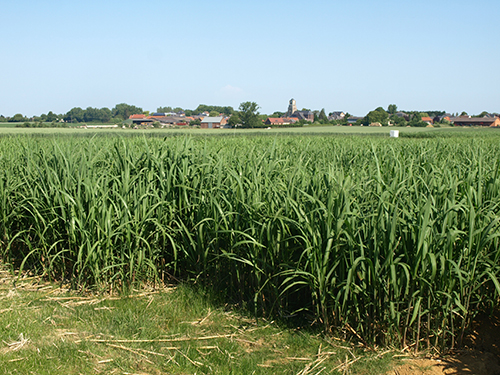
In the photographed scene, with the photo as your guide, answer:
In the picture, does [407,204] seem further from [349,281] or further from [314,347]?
[314,347]

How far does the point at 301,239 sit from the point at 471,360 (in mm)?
1110

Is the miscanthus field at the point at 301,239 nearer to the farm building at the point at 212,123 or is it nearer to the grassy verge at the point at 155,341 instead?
the grassy verge at the point at 155,341

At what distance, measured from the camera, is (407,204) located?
7.68ft

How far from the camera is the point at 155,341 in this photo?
235cm

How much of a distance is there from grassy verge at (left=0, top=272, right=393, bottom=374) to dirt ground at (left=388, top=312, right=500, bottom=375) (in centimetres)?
15

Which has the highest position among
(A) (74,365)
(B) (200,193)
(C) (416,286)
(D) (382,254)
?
(B) (200,193)

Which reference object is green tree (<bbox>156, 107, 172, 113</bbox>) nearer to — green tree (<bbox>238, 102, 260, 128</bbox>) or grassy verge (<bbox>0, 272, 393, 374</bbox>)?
green tree (<bbox>238, 102, 260, 128</bbox>)

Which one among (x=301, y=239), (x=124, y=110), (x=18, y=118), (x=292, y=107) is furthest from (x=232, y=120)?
(x=292, y=107)

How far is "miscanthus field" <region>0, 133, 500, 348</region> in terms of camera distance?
2.05 m

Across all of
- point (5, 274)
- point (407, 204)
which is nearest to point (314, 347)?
point (407, 204)

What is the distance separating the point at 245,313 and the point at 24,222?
236 centimetres

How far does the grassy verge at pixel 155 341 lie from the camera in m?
2.11

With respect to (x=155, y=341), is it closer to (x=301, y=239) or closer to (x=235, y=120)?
(x=301, y=239)

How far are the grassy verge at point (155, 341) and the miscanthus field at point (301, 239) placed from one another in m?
0.14
